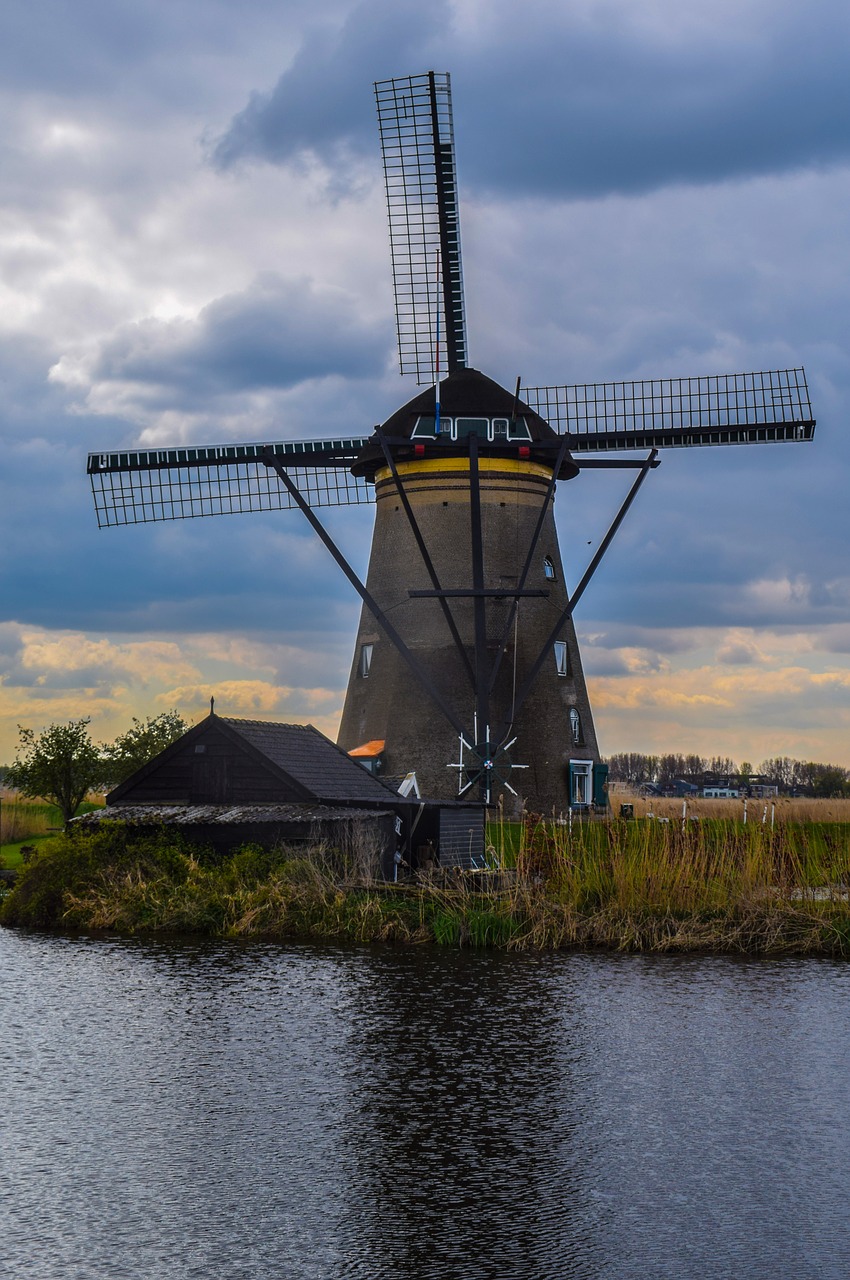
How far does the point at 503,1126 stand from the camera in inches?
408

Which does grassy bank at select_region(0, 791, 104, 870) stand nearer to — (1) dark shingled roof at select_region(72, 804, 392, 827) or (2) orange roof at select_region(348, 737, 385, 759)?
(2) orange roof at select_region(348, 737, 385, 759)

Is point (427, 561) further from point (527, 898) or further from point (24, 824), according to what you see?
point (24, 824)

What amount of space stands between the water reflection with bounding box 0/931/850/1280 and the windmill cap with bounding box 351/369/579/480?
55.1 ft

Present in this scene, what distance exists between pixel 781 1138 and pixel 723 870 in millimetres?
9708

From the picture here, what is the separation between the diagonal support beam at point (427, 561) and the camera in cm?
2998

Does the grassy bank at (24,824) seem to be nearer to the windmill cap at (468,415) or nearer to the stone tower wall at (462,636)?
the stone tower wall at (462,636)

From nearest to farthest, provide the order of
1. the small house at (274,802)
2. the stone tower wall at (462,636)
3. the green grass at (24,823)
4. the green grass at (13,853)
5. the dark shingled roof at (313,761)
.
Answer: the small house at (274,802) → the dark shingled roof at (313,761) → the green grass at (13,853) → the stone tower wall at (462,636) → the green grass at (24,823)

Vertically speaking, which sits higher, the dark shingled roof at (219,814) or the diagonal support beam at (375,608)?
the diagonal support beam at (375,608)

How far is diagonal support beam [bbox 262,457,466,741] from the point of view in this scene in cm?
3039

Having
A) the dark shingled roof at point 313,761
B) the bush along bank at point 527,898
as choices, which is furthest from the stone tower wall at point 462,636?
the bush along bank at point 527,898

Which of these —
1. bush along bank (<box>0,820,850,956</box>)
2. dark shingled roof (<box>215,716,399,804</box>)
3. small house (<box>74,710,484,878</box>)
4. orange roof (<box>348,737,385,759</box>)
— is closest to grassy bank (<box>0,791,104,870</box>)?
orange roof (<box>348,737,385,759</box>)

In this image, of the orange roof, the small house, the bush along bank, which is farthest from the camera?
the orange roof

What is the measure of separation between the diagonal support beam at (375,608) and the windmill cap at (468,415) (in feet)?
6.50

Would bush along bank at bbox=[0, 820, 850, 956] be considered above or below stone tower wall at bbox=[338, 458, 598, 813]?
below
